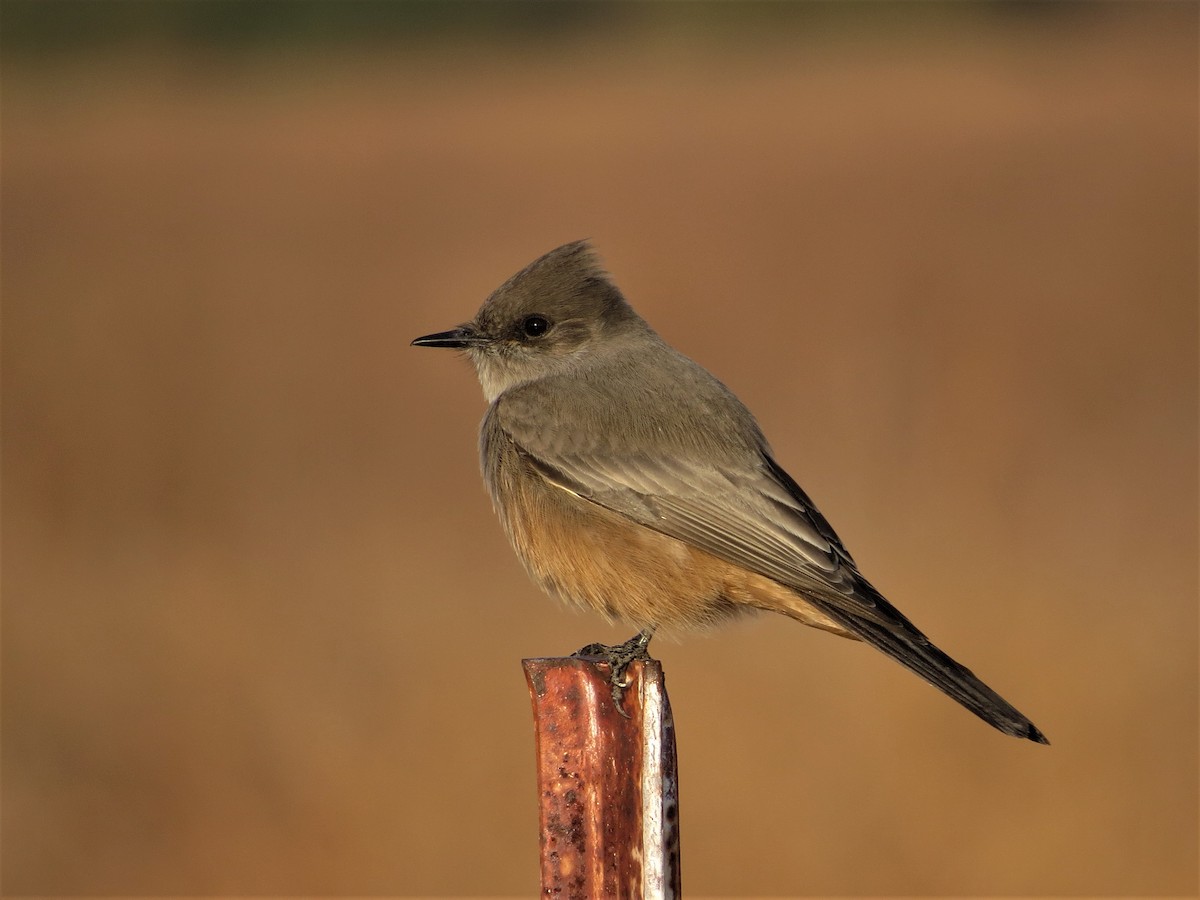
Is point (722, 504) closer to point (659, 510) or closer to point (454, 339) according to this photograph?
point (659, 510)

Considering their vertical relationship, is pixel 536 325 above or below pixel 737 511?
above

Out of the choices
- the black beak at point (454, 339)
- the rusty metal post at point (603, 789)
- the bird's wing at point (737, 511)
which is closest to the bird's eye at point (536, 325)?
the black beak at point (454, 339)

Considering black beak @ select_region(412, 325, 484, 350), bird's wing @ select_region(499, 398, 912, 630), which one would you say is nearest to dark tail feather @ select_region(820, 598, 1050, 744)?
bird's wing @ select_region(499, 398, 912, 630)

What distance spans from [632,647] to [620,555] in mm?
320

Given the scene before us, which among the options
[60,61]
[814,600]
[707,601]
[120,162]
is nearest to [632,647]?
[707,601]

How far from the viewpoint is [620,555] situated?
17.6ft

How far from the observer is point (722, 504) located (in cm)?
537

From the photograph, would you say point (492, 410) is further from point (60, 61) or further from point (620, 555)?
point (60, 61)

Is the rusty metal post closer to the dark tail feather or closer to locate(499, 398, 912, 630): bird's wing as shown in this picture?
the dark tail feather

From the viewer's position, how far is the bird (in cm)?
511

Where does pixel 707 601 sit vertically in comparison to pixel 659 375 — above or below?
below

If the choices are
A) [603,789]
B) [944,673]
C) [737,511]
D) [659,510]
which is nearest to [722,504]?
[737,511]

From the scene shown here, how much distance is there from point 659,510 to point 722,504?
0.72 ft

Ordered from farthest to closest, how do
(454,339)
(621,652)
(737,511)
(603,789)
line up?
(454,339) < (737,511) < (621,652) < (603,789)
